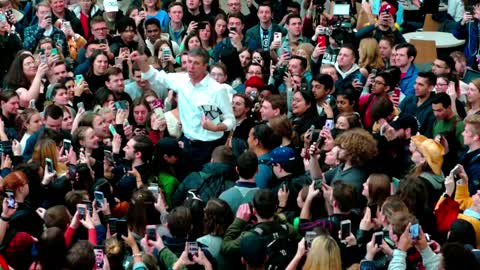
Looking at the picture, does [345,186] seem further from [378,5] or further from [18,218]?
[378,5]

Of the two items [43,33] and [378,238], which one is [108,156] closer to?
[378,238]

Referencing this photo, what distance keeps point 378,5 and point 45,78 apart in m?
4.62

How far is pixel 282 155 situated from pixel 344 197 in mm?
1416

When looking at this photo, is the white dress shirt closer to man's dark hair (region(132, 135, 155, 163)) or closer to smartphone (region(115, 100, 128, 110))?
smartphone (region(115, 100, 128, 110))

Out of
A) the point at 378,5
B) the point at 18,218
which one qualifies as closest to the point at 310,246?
the point at 18,218

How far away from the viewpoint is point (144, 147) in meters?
10.4

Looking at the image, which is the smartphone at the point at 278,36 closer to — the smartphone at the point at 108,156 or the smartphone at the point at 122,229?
the smartphone at the point at 108,156

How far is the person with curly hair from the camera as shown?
983 centimetres

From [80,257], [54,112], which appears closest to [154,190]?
[80,257]

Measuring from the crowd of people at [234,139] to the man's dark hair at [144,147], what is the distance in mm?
18

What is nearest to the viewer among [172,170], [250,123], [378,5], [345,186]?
[345,186]

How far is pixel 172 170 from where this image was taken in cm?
1052

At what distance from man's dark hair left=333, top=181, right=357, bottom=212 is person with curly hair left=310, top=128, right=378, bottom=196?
0.97 meters

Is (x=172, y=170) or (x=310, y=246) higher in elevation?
(x=310, y=246)
